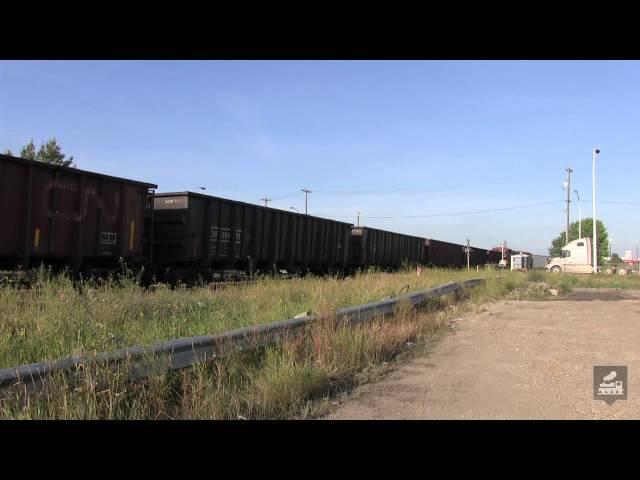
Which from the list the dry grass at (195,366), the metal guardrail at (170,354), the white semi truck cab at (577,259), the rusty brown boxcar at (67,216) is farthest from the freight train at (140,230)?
the white semi truck cab at (577,259)

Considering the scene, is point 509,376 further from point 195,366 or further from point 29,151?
point 29,151

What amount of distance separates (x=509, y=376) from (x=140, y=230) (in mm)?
11486

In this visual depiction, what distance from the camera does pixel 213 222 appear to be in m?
16.7

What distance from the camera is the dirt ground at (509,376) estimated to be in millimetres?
4473

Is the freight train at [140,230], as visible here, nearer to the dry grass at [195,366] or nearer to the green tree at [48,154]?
the dry grass at [195,366]

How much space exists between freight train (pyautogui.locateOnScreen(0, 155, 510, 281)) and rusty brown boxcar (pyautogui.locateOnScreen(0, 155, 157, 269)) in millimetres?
22

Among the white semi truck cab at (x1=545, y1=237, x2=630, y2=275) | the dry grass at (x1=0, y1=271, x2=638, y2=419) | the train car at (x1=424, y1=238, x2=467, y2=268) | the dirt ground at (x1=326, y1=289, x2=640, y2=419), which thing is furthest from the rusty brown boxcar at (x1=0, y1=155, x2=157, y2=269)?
the white semi truck cab at (x1=545, y1=237, x2=630, y2=275)

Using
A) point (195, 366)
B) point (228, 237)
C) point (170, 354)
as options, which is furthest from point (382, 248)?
point (170, 354)

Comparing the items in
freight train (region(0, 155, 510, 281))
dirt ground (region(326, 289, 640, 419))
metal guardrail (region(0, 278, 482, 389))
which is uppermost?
freight train (region(0, 155, 510, 281))

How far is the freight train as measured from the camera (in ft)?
37.9

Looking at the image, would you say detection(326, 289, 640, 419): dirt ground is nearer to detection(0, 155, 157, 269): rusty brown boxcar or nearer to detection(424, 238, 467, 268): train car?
detection(0, 155, 157, 269): rusty brown boxcar
